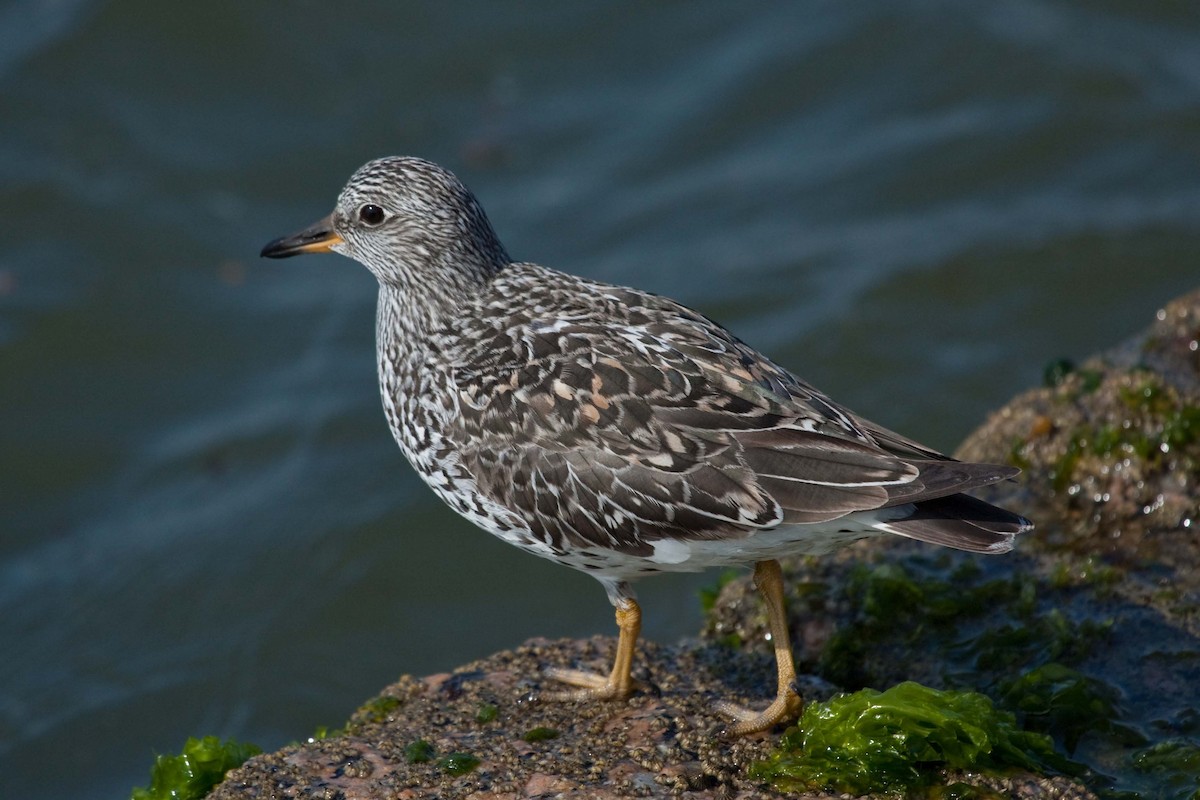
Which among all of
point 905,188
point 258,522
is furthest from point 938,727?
point 905,188

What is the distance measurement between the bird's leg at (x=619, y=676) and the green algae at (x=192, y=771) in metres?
1.45

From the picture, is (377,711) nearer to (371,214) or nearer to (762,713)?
(762,713)

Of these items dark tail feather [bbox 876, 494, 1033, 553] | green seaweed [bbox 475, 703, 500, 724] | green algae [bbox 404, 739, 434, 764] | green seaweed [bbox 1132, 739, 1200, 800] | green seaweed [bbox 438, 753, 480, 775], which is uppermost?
dark tail feather [bbox 876, 494, 1033, 553]

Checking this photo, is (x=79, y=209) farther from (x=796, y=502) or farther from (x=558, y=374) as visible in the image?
(x=796, y=502)

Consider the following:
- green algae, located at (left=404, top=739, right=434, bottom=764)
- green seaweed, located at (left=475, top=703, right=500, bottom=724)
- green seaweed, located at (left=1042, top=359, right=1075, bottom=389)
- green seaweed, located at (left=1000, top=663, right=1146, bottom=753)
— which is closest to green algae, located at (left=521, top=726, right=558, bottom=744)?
green seaweed, located at (left=475, top=703, right=500, bottom=724)

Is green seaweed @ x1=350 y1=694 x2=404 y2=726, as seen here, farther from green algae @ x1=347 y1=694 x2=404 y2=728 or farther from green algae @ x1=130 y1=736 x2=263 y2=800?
green algae @ x1=130 y1=736 x2=263 y2=800

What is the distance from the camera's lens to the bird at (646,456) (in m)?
5.51

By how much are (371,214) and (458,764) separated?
316cm

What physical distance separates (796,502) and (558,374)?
1.22 meters

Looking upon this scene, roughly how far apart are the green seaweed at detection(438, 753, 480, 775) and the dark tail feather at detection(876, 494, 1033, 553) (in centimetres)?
191

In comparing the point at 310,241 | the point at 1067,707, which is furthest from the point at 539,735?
the point at 310,241

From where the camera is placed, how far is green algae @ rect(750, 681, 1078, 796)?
17.3ft

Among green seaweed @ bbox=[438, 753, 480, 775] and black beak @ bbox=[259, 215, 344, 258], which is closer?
green seaweed @ bbox=[438, 753, 480, 775]

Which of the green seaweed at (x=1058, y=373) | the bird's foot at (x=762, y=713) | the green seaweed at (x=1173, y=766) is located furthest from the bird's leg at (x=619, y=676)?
the green seaweed at (x=1058, y=373)
